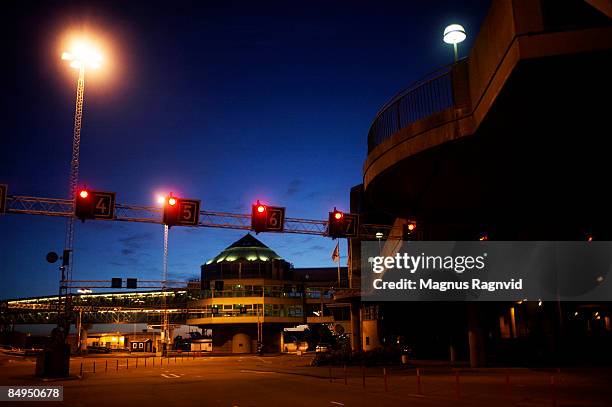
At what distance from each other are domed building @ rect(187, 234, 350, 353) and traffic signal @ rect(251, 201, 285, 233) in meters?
57.4

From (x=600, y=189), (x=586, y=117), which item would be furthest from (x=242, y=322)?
(x=586, y=117)

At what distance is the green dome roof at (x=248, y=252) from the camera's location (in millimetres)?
101125

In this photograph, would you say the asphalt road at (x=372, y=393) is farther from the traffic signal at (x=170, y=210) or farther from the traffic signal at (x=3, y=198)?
the traffic signal at (x=3, y=198)

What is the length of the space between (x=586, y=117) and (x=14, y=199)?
909 inches

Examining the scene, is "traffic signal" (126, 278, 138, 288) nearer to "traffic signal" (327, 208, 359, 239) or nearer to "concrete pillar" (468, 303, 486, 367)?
"traffic signal" (327, 208, 359, 239)

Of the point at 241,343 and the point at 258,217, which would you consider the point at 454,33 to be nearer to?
the point at 258,217

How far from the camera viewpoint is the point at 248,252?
102375 mm

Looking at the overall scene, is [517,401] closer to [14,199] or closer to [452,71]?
[452,71]

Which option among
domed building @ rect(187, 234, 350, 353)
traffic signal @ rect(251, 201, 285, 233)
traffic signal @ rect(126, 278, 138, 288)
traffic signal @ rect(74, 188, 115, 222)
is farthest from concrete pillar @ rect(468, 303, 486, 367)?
domed building @ rect(187, 234, 350, 353)

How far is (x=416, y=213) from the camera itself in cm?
2406

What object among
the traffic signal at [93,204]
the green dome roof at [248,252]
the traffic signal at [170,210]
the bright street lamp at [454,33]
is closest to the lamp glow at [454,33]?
the bright street lamp at [454,33]

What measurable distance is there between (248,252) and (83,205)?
80303 mm

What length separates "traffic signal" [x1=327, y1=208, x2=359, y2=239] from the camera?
2764 cm

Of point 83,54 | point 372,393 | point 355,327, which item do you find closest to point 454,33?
point 372,393
